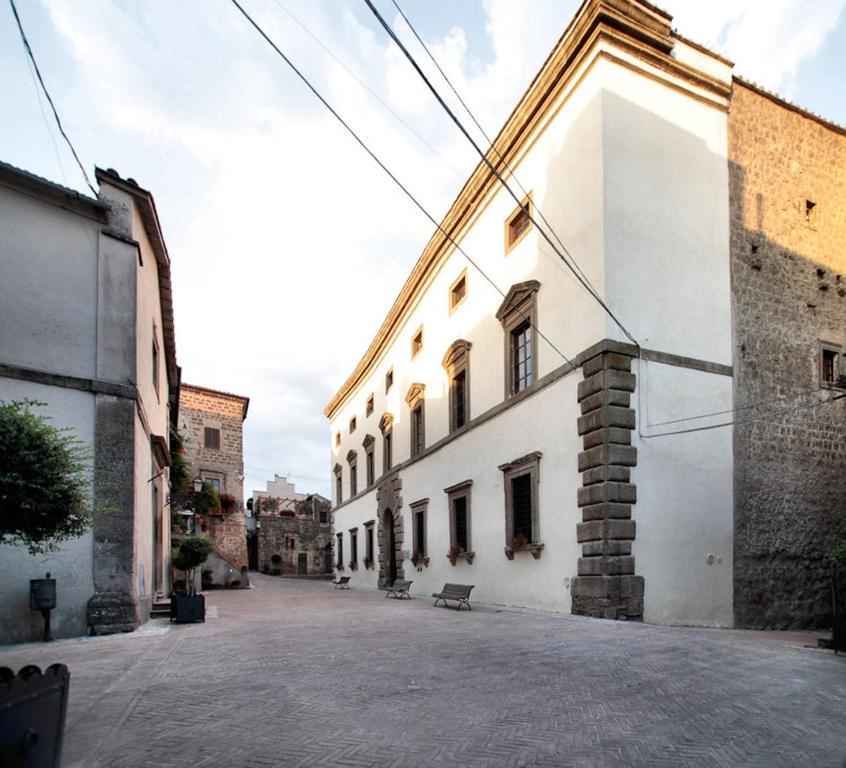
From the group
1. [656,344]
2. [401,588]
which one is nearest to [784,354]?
[656,344]

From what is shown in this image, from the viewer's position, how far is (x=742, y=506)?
40.8 feet

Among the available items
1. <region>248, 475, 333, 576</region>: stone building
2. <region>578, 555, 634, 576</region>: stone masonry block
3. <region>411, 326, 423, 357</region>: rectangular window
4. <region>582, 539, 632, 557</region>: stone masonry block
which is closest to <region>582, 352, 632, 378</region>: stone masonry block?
<region>582, 539, 632, 557</region>: stone masonry block

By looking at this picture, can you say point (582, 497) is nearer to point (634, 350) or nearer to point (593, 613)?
point (593, 613)

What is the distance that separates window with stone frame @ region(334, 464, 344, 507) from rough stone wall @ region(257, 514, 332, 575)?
38.7ft

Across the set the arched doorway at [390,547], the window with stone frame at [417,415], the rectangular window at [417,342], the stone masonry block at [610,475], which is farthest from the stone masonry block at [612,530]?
the arched doorway at [390,547]

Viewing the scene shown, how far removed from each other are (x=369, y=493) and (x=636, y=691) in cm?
2283

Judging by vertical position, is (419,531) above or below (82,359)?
below

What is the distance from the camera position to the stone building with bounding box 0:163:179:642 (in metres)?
9.03

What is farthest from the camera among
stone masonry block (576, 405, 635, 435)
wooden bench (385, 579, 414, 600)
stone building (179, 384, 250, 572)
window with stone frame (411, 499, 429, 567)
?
stone building (179, 384, 250, 572)

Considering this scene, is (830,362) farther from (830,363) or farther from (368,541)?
(368,541)

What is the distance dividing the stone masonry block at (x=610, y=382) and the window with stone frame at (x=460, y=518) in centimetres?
585

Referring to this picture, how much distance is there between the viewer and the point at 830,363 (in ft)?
48.2

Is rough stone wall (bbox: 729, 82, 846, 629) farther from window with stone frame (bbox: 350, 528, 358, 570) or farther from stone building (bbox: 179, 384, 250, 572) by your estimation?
stone building (bbox: 179, 384, 250, 572)

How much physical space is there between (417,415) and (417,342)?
2.73 metres
